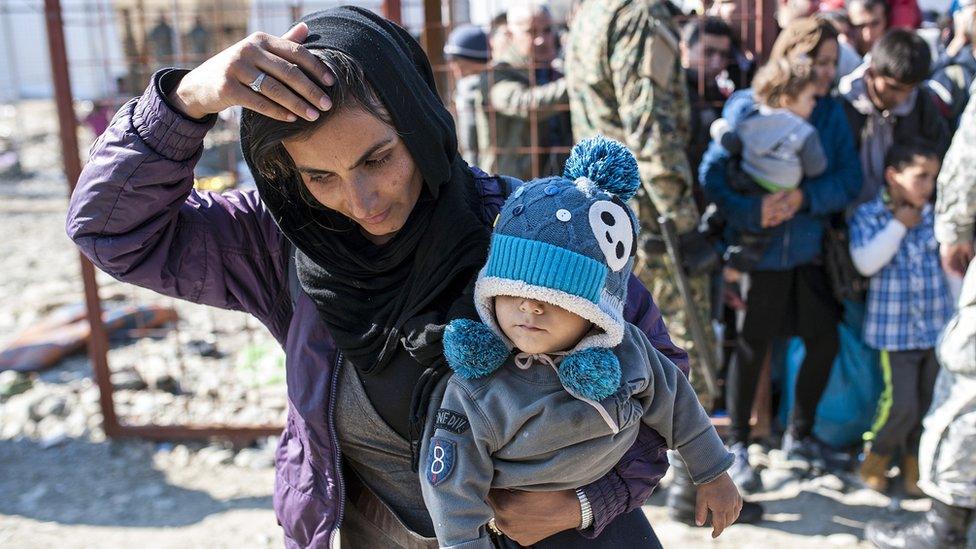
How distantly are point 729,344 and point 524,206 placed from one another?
3.22 m

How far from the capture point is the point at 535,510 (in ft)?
5.43

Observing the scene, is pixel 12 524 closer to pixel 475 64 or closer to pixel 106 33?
pixel 106 33

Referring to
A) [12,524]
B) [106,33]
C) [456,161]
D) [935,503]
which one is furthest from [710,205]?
[12,524]

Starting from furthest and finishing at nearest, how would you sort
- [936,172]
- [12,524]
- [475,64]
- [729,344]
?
[475,64], [729,344], [12,524], [936,172]

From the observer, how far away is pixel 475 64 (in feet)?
16.5

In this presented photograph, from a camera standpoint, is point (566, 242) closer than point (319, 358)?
Yes

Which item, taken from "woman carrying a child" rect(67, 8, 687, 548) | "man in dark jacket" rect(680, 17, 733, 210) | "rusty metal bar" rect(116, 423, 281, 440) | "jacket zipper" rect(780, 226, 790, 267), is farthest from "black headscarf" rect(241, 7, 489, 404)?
"rusty metal bar" rect(116, 423, 281, 440)

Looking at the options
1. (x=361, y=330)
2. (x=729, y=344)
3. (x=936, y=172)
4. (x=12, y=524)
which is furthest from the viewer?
(x=729, y=344)

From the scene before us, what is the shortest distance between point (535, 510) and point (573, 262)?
475 millimetres

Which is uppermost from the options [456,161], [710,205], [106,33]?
[106,33]

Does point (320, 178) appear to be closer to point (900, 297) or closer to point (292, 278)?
point (292, 278)

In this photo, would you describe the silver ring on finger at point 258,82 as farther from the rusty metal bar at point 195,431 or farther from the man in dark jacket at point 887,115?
the rusty metal bar at point 195,431

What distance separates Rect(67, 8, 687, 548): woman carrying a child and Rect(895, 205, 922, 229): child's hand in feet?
8.51

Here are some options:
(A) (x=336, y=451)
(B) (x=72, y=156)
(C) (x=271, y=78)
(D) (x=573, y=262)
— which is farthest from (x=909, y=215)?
(B) (x=72, y=156)
